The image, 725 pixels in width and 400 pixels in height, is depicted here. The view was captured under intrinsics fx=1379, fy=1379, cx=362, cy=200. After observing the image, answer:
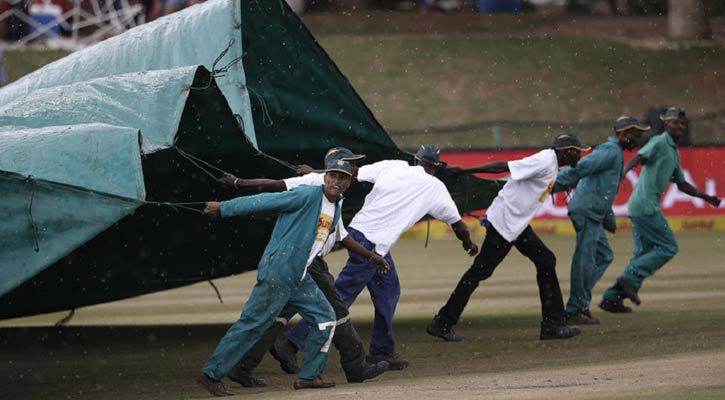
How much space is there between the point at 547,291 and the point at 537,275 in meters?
0.17

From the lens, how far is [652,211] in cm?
1408

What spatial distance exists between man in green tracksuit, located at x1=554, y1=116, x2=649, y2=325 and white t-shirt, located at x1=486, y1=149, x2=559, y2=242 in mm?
899

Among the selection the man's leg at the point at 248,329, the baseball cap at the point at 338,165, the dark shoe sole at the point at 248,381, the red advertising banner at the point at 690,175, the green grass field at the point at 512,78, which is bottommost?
the green grass field at the point at 512,78

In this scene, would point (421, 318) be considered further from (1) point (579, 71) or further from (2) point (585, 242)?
(1) point (579, 71)

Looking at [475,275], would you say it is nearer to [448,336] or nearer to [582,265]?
[448,336]

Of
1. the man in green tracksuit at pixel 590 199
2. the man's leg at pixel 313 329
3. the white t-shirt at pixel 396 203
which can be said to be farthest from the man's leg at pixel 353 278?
the man in green tracksuit at pixel 590 199

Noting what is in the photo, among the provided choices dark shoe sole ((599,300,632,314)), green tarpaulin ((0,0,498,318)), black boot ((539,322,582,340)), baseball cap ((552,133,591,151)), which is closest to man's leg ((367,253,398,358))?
green tarpaulin ((0,0,498,318))

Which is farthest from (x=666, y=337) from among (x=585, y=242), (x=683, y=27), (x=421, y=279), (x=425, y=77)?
(x=683, y=27)

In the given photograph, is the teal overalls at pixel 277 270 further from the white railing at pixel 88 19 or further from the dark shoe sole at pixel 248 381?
the white railing at pixel 88 19

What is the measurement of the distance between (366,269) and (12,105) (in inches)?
122

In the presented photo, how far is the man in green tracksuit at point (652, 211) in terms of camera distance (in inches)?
551

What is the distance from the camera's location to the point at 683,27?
44031mm

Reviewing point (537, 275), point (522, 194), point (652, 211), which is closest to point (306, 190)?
point (522, 194)

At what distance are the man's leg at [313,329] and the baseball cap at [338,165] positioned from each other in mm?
783
